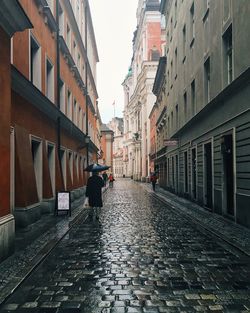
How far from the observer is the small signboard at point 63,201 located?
1499 centimetres

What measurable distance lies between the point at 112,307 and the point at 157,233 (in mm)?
6200

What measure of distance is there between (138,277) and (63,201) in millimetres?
8956

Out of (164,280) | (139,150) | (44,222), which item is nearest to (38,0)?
(44,222)

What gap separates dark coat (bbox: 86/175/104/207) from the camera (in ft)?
44.7

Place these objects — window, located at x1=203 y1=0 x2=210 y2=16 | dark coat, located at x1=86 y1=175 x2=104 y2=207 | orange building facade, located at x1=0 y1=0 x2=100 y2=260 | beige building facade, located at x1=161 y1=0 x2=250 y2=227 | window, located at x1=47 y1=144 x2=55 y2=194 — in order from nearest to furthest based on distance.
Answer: orange building facade, located at x1=0 y1=0 x2=100 y2=260 → beige building facade, located at x1=161 y1=0 x2=250 y2=227 → dark coat, located at x1=86 y1=175 x2=104 y2=207 → window, located at x1=203 y1=0 x2=210 y2=16 → window, located at x1=47 y1=144 x2=55 y2=194

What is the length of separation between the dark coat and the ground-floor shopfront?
14.3 feet

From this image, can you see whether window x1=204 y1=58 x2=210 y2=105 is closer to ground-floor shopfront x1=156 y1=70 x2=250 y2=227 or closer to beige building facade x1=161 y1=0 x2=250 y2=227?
beige building facade x1=161 y1=0 x2=250 y2=227

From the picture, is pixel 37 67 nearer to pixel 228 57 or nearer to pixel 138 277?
pixel 228 57

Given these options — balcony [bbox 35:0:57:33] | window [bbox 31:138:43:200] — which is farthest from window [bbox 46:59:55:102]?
window [bbox 31:138:43:200]

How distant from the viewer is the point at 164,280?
20.6 ft

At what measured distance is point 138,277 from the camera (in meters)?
6.49

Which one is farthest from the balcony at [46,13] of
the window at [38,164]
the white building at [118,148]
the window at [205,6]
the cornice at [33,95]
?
the white building at [118,148]

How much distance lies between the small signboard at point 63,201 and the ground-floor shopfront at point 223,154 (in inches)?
220

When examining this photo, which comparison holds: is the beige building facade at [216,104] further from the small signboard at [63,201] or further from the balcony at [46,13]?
the balcony at [46,13]
